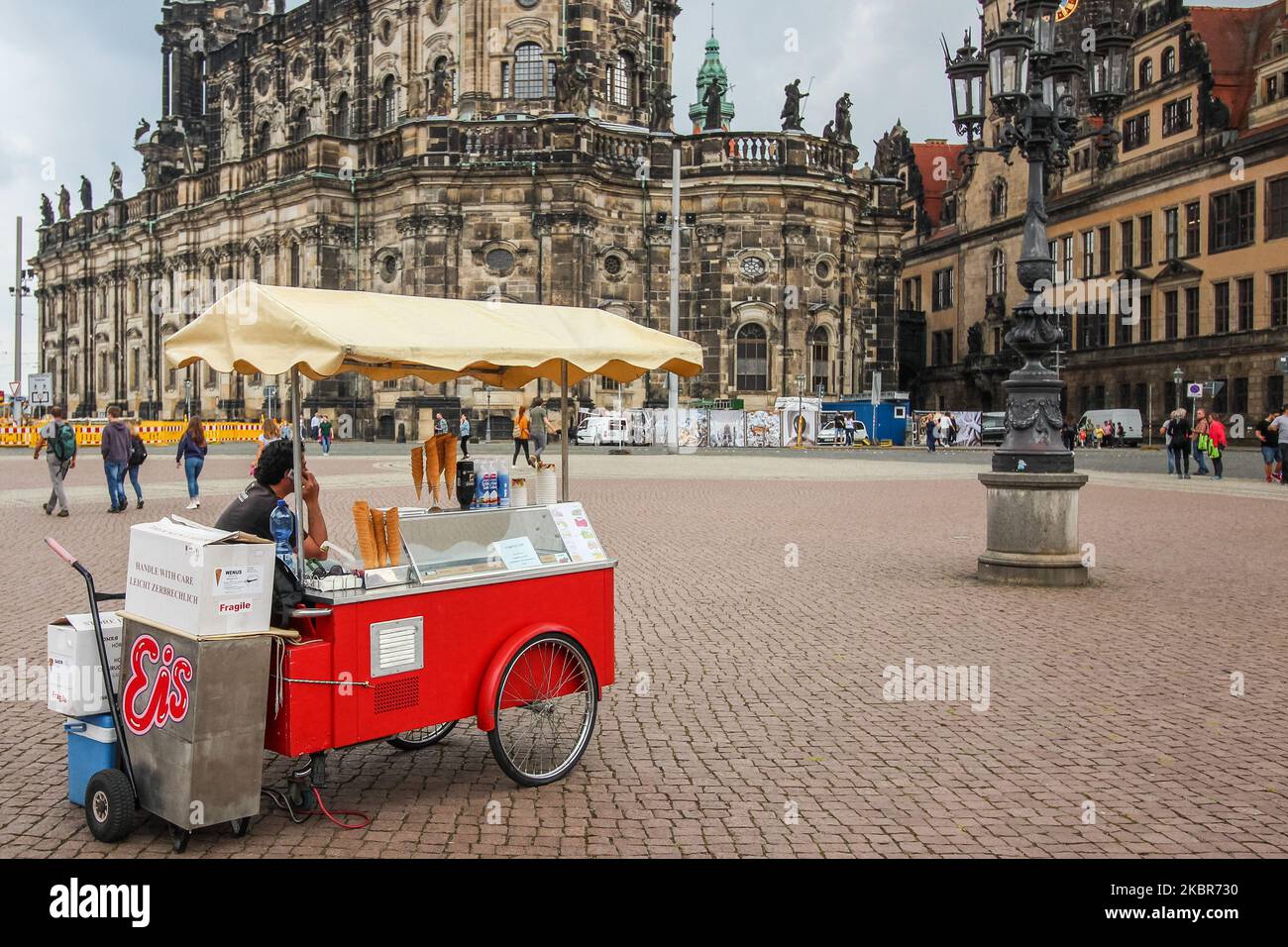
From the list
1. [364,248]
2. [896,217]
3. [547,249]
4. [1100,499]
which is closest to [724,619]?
[1100,499]

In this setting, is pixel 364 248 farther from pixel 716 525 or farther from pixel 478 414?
pixel 716 525

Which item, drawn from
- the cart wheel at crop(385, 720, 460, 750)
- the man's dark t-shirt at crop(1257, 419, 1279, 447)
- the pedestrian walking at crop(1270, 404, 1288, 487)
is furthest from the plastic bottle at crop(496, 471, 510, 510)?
the man's dark t-shirt at crop(1257, 419, 1279, 447)

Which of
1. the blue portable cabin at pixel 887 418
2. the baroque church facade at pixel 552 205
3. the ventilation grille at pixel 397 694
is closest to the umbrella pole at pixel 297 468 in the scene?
the ventilation grille at pixel 397 694

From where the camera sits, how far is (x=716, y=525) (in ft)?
59.6

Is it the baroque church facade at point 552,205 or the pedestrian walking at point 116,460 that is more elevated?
the baroque church facade at point 552,205

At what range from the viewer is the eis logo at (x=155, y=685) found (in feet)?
16.6

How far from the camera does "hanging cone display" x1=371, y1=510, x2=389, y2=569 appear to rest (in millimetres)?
5750

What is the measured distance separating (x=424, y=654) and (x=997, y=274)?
231 ft

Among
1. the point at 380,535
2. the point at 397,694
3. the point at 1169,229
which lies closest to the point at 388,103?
the point at 1169,229

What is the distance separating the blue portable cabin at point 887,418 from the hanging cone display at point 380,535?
4898cm

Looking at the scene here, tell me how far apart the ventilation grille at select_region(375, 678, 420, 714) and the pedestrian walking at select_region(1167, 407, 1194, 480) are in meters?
29.0

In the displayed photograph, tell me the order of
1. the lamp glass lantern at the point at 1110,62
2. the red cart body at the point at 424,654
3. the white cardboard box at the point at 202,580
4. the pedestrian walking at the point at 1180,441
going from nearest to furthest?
the white cardboard box at the point at 202,580 < the red cart body at the point at 424,654 < the lamp glass lantern at the point at 1110,62 < the pedestrian walking at the point at 1180,441

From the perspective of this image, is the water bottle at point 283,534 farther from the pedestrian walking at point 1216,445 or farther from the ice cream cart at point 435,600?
the pedestrian walking at point 1216,445

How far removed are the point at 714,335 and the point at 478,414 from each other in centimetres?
1038
